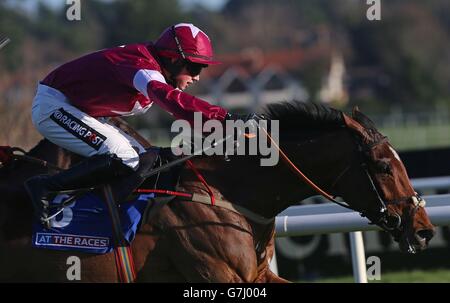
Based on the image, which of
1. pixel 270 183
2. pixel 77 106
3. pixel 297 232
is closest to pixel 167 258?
pixel 270 183

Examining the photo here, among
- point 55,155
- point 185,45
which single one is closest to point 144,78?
point 185,45

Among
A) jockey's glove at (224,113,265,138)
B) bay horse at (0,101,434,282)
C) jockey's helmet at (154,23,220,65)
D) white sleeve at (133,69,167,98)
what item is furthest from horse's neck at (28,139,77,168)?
jockey's glove at (224,113,265,138)

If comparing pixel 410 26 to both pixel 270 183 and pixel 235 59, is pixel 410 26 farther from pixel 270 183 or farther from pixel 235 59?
pixel 270 183

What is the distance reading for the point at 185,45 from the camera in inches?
185

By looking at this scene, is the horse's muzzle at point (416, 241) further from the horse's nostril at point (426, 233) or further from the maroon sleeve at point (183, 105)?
the maroon sleeve at point (183, 105)

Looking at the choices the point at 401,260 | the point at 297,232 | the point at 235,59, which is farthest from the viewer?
the point at 235,59

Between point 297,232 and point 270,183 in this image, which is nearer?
point 270,183

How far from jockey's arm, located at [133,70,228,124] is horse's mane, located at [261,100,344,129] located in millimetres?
457

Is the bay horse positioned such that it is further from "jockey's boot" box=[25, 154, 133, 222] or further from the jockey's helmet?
the jockey's helmet

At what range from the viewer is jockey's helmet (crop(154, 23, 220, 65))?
4707mm

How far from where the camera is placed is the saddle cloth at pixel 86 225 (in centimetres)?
447

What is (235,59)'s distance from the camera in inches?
2655

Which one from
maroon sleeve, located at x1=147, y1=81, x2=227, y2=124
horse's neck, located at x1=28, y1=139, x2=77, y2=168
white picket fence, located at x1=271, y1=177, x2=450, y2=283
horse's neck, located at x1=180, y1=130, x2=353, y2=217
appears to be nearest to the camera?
maroon sleeve, located at x1=147, y1=81, x2=227, y2=124

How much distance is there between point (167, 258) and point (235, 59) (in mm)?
63422
